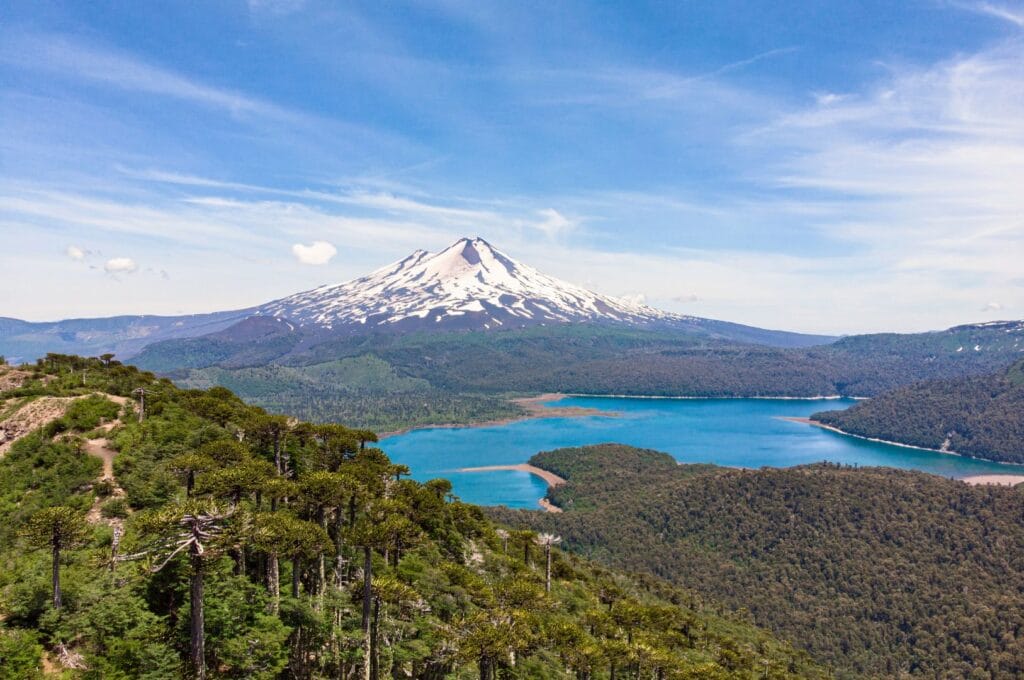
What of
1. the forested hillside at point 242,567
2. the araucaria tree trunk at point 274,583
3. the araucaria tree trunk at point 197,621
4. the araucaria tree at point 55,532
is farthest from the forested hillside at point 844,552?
the araucaria tree trunk at point 197,621

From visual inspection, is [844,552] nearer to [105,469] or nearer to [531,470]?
[531,470]

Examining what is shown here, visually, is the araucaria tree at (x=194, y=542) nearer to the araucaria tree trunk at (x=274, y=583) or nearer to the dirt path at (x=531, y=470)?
the araucaria tree trunk at (x=274, y=583)

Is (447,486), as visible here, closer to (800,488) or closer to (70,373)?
(70,373)

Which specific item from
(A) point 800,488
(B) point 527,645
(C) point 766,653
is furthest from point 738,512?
(B) point 527,645

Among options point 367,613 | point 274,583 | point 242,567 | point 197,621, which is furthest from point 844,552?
point 197,621

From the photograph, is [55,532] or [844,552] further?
[844,552]

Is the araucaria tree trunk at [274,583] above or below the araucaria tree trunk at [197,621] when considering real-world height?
below
